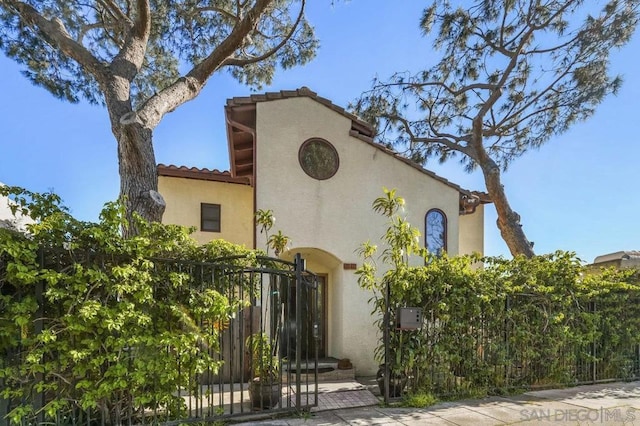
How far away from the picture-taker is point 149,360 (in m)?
4.77

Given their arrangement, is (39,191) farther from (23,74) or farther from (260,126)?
(23,74)

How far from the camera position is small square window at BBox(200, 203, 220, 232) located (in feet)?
38.0

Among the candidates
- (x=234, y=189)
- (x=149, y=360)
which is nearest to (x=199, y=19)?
(x=234, y=189)

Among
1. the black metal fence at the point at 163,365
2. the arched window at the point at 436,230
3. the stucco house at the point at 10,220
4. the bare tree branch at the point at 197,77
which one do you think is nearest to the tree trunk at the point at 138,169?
the bare tree branch at the point at 197,77

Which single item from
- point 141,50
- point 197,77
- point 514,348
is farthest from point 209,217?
point 514,348

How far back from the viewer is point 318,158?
1010 centimetres

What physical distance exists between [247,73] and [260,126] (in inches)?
136

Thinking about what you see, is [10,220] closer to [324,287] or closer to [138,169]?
[138,169]

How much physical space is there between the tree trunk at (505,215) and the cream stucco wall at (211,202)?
8343 mm

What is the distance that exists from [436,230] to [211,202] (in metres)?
7.20

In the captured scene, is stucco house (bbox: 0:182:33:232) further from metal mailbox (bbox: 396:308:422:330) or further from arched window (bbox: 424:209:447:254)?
arched window (bbox: 424:209:447:254)

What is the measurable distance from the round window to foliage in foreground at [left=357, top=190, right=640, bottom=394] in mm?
2536

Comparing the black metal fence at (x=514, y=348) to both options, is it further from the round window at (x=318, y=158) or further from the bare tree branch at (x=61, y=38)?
the bare tree branch at (x=61, y=38)

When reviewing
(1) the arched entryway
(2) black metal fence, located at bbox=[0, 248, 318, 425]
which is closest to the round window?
(1) the arched entryway
